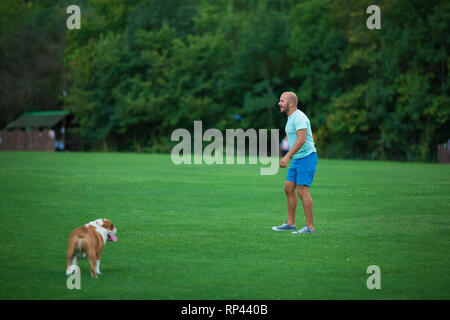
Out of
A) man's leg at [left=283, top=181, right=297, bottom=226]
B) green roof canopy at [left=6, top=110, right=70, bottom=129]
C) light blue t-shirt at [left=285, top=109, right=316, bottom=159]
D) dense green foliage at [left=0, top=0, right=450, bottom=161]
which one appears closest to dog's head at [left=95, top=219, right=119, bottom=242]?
man's leg at [left=283, top=181, right=297, bottom=226]

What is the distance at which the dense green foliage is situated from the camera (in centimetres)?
4828

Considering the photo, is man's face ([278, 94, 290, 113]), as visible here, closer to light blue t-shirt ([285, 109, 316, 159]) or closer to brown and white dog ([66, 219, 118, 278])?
light blue t-shirt ([285, 109, 316, 159])

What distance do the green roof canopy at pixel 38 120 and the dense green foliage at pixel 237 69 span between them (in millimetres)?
2382

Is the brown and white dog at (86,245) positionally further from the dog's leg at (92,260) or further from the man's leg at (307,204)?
the man's leg at (307,204)

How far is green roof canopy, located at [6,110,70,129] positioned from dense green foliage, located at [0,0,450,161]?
238 cm

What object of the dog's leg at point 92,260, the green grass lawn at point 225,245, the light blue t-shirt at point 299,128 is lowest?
the green grass lawn at point 225,245

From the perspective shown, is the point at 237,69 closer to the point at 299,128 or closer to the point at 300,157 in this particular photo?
the point at 300,157

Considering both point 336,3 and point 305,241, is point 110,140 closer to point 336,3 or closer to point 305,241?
point 336,3

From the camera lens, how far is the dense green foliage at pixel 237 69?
158ft

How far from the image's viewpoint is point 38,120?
71250 mm

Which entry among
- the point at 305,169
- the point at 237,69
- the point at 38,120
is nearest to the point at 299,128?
the point at 305,169

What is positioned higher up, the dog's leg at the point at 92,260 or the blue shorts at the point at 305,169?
the blue shorts at the point at 305,169

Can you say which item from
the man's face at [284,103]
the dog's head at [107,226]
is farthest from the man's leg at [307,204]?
the dog's head at [107,226]
